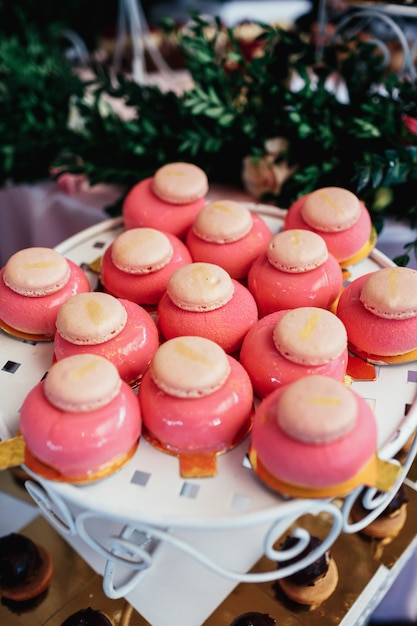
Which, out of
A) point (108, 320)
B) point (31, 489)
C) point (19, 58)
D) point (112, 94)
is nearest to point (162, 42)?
point (19, 58)

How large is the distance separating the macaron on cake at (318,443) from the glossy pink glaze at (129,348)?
225 millimetres

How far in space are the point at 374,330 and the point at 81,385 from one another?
1.46 feet

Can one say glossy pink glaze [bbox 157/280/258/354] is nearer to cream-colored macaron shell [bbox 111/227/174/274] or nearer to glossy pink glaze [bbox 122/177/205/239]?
cream-colored macaron shell [bbox 111/227/174/274]

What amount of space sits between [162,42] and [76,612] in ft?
Result: 7.62

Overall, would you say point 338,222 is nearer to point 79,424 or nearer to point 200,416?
point 200,416

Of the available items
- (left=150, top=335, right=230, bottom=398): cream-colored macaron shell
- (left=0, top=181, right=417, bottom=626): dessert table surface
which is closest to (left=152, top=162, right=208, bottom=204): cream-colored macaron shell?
(left=150, top=335, right=230, bottom=398): cream-colored macaron shell

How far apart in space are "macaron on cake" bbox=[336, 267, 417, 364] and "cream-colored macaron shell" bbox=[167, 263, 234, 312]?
199 millimetres

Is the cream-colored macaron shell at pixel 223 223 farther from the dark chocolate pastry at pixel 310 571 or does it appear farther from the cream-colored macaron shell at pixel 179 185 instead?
the dark chocolate pastry at pixel 310 571

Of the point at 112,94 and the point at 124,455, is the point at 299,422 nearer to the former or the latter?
the point at 124,455

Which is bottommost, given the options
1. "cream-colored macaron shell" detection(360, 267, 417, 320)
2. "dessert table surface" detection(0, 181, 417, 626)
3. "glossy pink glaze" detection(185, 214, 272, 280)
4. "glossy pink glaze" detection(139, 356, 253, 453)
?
"dessert table surface" detection(0, 181, 417, 626)

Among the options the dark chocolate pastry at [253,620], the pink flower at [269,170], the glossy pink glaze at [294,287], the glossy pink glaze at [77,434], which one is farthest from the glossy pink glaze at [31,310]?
the pink flower at [269,170]

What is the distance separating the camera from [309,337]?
2.51 feet

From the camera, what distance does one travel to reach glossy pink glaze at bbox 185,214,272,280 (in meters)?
1.00

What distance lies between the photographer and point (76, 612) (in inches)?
34.4
